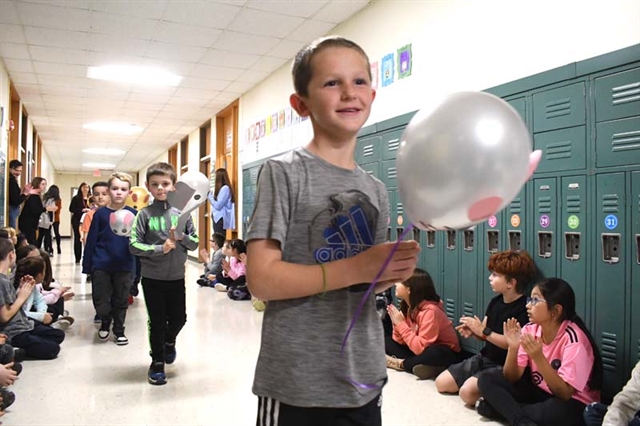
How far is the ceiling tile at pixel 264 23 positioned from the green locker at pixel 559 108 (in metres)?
2.75

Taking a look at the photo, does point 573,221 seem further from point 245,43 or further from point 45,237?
point 45,237

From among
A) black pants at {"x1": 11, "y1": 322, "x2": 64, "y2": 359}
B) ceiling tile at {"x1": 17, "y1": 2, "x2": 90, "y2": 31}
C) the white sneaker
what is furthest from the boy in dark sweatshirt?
ceiling tile at {"x1": 17, "y1": 2, "x2": 90, "y2": 31}

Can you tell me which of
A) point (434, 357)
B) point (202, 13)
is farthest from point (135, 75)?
point (434, 357)

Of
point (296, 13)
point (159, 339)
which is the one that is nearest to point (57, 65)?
point (296, 13)

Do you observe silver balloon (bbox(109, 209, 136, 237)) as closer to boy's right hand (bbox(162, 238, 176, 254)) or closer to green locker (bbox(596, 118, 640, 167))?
boy's right hand (bbox(162, 238, 176, 254))

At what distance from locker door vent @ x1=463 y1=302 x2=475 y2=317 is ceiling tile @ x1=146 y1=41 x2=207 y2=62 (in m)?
4.03

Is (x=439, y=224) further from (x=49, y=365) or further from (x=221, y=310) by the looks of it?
(x=221, y=310)

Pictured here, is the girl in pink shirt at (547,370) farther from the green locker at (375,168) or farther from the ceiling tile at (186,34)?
the ceiling tile at (186,34)

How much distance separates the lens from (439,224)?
2.90ft

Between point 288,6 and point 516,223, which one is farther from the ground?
point 288,6

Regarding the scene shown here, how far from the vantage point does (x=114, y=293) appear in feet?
12.9

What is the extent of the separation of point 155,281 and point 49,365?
3.48 feet

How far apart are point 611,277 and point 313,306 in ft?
6.75

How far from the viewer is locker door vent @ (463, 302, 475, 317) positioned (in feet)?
10.8
